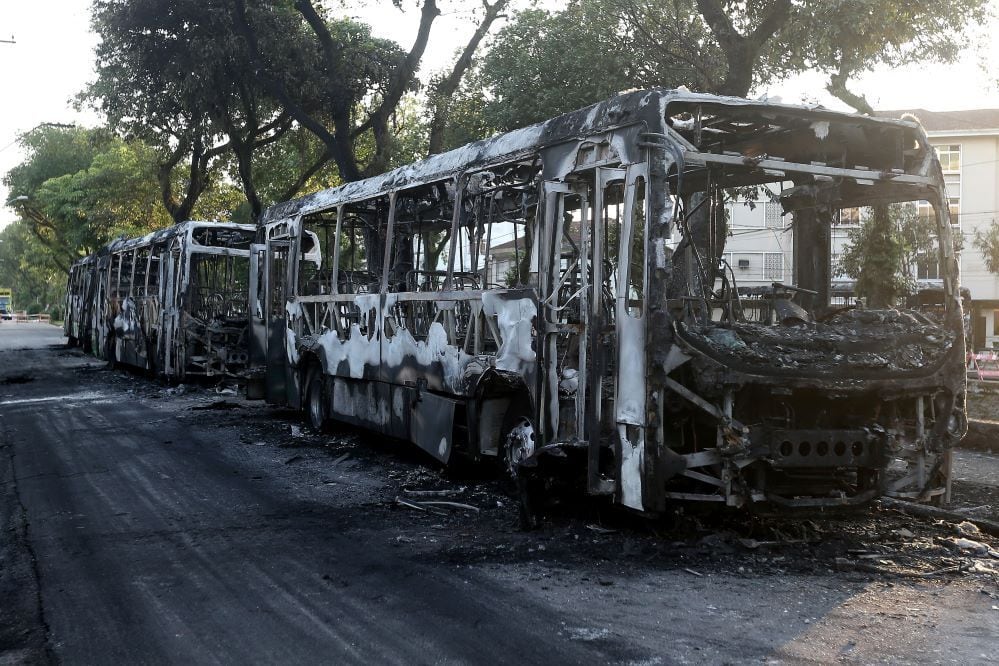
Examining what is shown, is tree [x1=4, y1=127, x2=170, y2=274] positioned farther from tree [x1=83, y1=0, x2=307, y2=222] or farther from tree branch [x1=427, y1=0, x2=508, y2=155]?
tree branch [x1=427, y1=0, x2=508, y2=155]

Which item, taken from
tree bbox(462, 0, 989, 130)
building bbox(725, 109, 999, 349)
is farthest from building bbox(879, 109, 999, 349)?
tree bbox(462, 0, 989, 130)

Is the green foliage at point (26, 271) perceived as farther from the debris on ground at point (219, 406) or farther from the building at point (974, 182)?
the building at point (974, 182)

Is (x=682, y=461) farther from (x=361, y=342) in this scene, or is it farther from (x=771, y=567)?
(x=361, y=342)

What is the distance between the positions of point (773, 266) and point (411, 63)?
12283mm

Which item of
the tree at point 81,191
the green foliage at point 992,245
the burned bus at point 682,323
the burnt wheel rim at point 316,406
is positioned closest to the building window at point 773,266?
the burned bus at point 682,323

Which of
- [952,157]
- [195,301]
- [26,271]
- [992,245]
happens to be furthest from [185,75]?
[26,271]

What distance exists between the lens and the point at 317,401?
495 inches

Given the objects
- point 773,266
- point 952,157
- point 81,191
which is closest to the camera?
point 773,266

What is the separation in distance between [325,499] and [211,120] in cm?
1967

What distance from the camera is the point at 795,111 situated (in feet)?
21.6

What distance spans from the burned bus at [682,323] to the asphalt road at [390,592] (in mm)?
668

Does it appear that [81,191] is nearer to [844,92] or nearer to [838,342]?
[844,92]

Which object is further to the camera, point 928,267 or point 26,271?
point 26,271

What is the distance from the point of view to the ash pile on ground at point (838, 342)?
6.03 m
